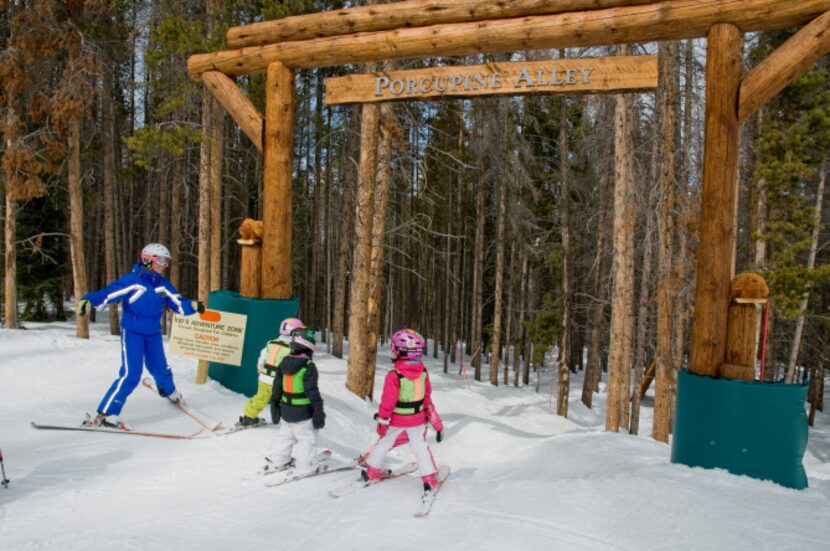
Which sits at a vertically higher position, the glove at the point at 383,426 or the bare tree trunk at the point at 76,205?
the bare tree trunk at the point at 76,205

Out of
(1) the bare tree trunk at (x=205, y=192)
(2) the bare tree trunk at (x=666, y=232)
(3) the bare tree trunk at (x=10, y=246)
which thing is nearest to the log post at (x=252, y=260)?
(1) the bare tree trunk at (x=205, y=192)

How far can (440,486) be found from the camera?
16.5 ft

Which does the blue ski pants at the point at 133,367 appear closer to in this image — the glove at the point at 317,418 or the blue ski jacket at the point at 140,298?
the blue ski jacket at the point at 140,298

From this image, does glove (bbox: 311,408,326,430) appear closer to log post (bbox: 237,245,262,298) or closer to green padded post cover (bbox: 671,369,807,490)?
log post (bbox: 237,245,262,298)

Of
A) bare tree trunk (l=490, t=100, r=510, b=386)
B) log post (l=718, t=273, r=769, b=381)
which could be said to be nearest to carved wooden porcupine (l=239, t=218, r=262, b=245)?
log post (l=718, t=273, r=769, b=381)

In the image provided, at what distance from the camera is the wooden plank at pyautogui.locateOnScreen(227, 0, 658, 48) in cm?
618

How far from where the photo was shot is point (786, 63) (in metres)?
5.37

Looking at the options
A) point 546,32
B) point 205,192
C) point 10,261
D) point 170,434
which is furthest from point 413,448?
point 10,261

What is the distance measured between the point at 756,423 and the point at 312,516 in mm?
4004

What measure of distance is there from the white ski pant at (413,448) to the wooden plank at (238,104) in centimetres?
439

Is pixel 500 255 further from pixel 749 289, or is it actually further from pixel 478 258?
pixel 749 289

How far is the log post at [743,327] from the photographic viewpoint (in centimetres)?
543

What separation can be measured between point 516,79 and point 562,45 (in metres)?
0.62

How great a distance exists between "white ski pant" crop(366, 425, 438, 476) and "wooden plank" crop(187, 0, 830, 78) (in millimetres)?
4259
